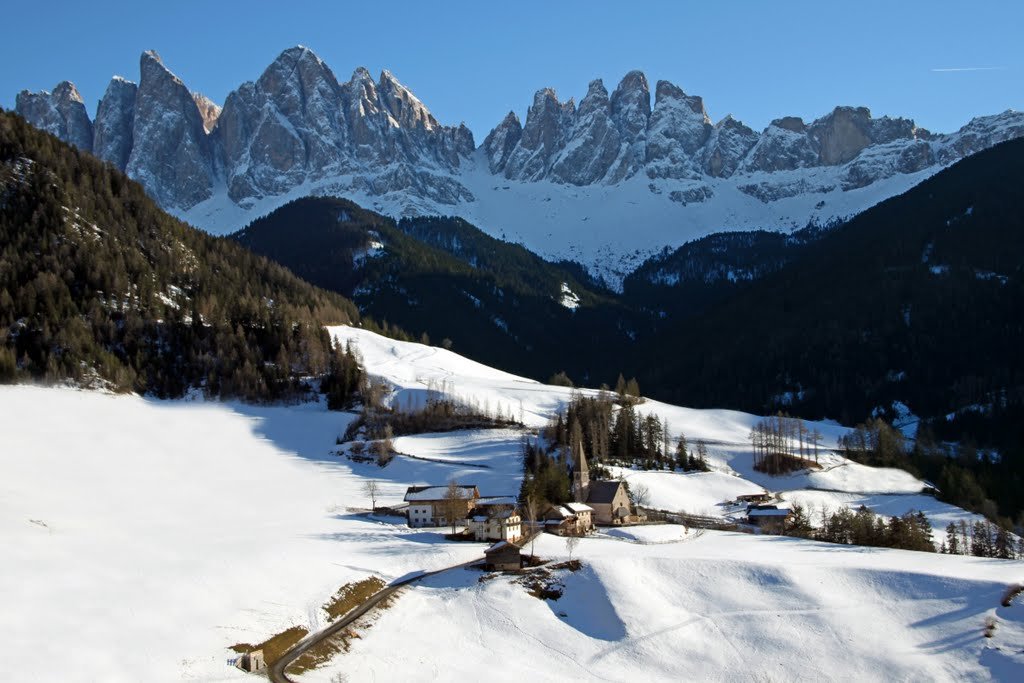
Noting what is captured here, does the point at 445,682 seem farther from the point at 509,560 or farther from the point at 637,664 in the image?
the point at 509,560

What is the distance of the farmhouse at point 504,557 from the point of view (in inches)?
2776

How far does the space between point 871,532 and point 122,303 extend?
116091mm

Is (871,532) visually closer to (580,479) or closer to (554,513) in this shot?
(554,513)

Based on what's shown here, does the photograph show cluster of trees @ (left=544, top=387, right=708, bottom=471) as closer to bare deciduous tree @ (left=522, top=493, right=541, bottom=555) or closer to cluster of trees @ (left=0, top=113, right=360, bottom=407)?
bare deciduous tree @ (left=522, top=493, right=541, bottom=555)

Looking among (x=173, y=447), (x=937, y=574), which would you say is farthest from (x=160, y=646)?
(x=173, y=447)

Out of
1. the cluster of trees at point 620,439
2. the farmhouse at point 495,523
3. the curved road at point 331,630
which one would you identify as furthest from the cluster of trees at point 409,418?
the curved road at point 331,630

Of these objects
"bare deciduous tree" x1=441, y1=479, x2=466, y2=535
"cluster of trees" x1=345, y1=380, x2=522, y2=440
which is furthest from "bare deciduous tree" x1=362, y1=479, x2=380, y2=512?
"cluster of trees" x1=345, y1=380, x2=522, y2=440

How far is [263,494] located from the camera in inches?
4112

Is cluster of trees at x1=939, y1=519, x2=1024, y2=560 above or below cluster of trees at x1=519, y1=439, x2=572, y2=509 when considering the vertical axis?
below

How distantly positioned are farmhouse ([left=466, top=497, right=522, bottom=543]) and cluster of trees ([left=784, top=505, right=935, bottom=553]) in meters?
25.3

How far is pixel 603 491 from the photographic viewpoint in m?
94.6

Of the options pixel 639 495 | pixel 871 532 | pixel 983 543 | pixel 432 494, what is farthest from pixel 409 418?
pixel 983 543

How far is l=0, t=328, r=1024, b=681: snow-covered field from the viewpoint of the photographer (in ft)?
176

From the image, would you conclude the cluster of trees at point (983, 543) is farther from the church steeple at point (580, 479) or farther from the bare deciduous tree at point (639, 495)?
the church steeple at point (580, 479)
